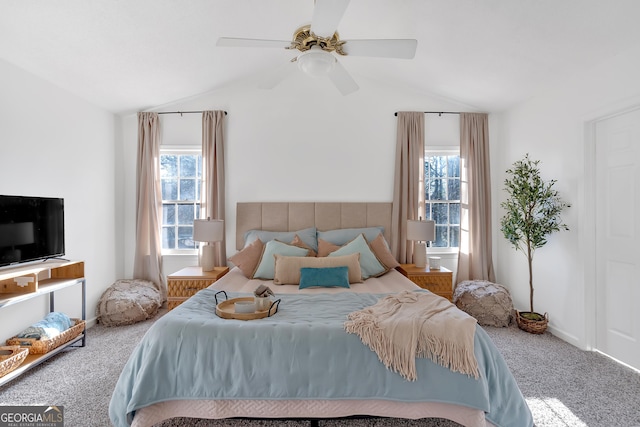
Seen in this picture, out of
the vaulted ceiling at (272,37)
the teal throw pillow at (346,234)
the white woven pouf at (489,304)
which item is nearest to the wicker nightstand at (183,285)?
the teal throw pillow at (346,234)

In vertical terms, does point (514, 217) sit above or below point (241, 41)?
below

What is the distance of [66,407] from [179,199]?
2634 mm

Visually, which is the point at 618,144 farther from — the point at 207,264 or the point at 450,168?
the point at 207,264

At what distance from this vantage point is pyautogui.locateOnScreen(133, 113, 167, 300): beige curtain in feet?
13.4

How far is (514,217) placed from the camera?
3.50 m

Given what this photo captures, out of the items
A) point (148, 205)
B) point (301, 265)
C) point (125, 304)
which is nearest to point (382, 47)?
point (301, 265)

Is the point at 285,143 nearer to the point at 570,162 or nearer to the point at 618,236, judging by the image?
the point at 570,162

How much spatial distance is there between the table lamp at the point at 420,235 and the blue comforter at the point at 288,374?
6.26 feet

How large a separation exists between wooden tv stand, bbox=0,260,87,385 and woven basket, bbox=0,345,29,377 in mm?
37

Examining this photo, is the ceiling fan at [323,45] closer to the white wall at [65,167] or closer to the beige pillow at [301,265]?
the beige pillow at [301,265]

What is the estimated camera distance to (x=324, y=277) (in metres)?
2.92

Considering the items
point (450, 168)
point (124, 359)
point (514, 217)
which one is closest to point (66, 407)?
point (124, 359)

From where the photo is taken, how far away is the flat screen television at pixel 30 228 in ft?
8.27

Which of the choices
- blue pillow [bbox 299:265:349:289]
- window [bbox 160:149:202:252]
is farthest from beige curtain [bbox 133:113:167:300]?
blue pillow [bbox 299:265:349:289]
